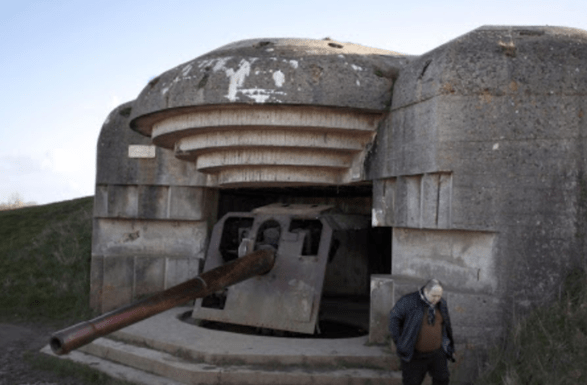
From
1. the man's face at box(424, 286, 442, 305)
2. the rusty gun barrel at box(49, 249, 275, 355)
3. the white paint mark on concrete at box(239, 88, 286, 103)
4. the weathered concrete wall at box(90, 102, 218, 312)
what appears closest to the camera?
the rusty gun barrel at box(49, 249, 275, 355)

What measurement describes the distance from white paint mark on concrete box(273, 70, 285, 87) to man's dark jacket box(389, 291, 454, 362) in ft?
7.07

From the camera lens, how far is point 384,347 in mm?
4520

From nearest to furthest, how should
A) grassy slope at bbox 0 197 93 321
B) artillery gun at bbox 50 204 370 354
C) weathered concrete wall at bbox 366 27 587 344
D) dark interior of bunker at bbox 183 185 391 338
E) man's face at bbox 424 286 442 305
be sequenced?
man's face at bbox 424 286 442 305 → weathered concrete wall at bbox 366 27 587 344 → artillery gun at bbox 50 204 370 354 → dark interior of bunker at bbox 183 185 391 338 → grassy slope at bbox 0 197 93 321

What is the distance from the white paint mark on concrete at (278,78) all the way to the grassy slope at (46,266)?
12.8ft

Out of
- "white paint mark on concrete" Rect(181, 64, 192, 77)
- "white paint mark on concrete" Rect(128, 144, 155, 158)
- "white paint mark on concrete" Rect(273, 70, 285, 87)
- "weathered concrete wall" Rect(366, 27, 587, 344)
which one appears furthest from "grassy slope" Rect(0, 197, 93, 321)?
"weathered concrete wall" Rect(366, 27, 587, 344)

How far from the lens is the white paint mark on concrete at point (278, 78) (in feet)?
15.3

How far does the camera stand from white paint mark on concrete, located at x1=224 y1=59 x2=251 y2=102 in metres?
4.70

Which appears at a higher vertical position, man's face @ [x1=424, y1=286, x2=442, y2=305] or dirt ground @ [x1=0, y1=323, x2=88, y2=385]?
man's face @ [x1=424, y1=286, x2=442, y2=305]

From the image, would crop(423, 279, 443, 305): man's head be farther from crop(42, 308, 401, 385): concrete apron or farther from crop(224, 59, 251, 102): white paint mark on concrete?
crop(224, 59, 251, 102): white paint mark on concrete

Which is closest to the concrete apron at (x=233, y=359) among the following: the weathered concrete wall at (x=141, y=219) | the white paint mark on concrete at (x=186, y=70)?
the weathered concrete wall at (x=141, y=219)

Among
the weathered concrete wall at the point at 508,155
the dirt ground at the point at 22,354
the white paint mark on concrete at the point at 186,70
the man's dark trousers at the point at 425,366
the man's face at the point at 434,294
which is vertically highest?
the white paint mark on concrete at the point at 186,70

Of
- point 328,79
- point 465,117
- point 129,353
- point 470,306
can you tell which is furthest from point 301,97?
point 129,353

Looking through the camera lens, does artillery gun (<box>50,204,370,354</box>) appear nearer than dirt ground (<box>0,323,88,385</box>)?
No

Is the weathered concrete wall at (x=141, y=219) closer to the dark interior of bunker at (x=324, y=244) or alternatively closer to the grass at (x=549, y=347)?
the dark interior of bunker at (x=324, y=244)
